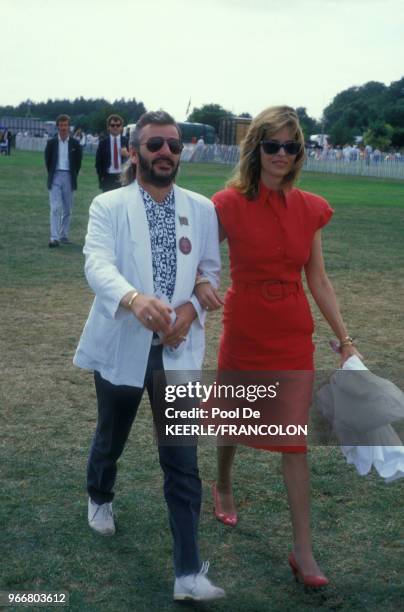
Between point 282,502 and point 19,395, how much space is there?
2420 millimetres

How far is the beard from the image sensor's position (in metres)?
3.82

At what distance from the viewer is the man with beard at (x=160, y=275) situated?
3.76m

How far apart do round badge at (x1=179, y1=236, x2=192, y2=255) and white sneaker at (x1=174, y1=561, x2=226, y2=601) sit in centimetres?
132

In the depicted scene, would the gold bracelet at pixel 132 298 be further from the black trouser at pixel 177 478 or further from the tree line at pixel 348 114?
the tree line at pixel 348 114

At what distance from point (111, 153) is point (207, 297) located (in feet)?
38.3

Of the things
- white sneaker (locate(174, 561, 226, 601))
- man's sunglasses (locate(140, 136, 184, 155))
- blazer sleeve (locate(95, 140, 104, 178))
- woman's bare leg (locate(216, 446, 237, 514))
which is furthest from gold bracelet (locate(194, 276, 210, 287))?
blazer sleeve (locate(95, 140, 104, 178))

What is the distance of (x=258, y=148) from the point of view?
4.18 metres

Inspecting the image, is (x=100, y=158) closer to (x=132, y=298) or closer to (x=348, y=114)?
(x=132, y=298)

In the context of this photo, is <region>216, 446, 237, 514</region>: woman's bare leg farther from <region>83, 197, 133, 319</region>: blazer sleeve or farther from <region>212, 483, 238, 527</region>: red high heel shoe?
<region>83, 197, 133, 319</region>: blazer sleeve

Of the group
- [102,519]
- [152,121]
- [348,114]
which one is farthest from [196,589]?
[348,114]

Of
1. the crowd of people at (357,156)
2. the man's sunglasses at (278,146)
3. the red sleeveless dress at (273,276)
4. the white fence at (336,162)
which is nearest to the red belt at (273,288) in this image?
the red sleeveless dress at (273,276)

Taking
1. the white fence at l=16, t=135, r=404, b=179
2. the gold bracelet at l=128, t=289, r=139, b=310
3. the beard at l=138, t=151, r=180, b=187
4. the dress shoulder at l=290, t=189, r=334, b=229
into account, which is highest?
the beard at l=138, t=151, r=180, b=187

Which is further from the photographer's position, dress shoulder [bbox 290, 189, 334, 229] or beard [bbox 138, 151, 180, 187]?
dress shoulder [bbox 290, 189, 334, 229]

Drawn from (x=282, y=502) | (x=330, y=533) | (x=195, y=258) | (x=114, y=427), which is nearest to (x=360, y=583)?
(x=330, y=533)
